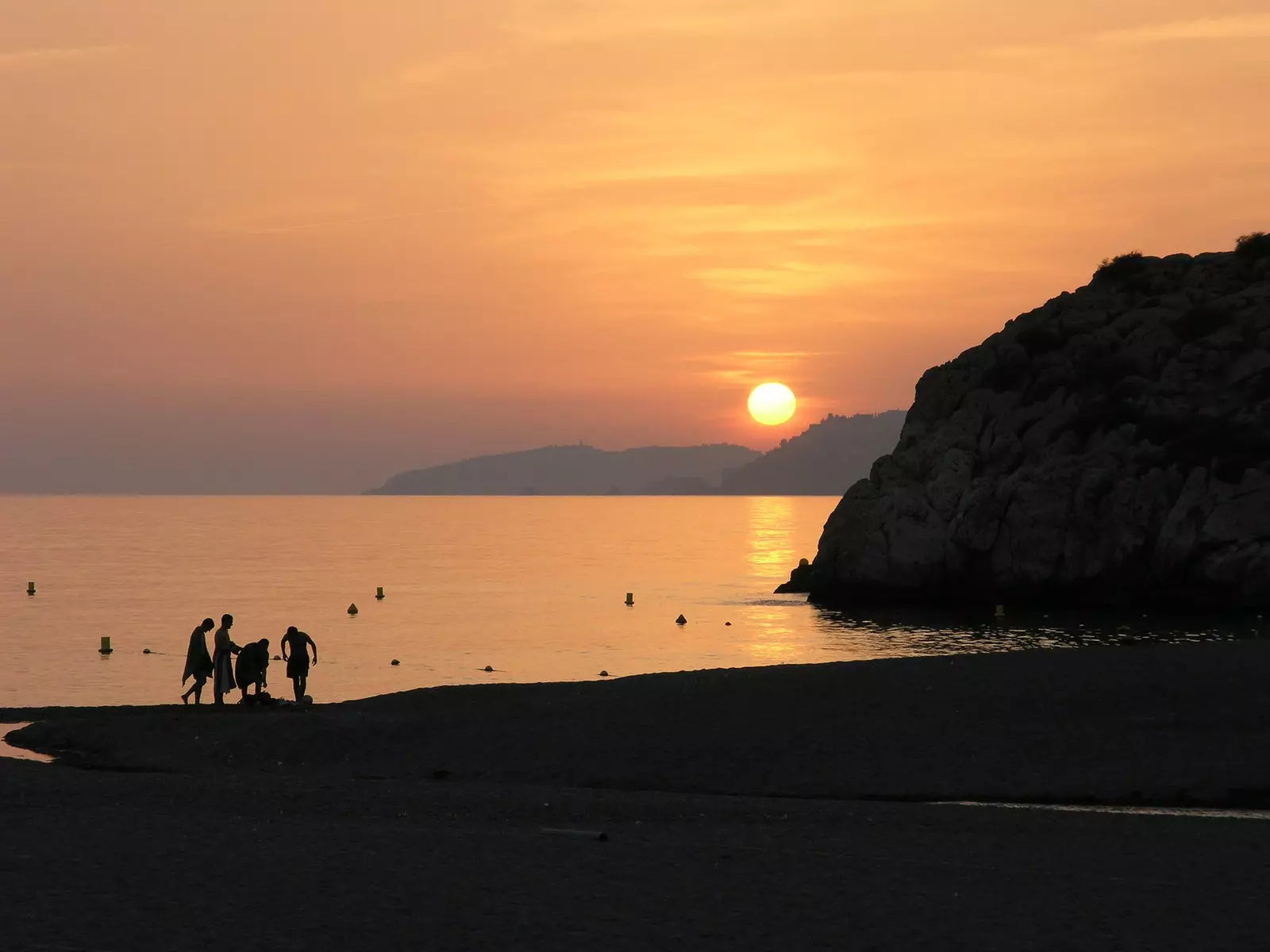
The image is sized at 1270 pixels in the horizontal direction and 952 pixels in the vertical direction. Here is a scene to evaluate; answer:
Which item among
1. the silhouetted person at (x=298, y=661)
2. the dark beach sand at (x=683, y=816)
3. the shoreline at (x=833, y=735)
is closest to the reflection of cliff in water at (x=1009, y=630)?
the shoreline at (x=833, y=735)

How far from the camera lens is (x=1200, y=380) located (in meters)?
82.9

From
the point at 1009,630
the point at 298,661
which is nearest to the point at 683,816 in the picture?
the point at 298,661

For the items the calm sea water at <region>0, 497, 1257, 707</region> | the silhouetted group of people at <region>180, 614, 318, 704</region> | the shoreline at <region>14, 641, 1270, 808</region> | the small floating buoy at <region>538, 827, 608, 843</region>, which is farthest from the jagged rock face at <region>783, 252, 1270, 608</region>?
the small floating buoy at <region>538, 827, 608, 843</region>

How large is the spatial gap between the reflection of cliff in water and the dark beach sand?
1045 inches

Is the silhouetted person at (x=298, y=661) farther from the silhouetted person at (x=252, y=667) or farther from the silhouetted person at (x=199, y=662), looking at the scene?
the silhouetted person at (x=199, y=662)

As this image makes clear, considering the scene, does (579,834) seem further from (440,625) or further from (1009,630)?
(440,625)

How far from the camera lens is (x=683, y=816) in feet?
62.0

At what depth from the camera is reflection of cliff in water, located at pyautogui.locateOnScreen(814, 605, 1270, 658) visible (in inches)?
2330

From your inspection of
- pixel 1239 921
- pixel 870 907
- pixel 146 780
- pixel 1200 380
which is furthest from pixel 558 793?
pixel 1200 380

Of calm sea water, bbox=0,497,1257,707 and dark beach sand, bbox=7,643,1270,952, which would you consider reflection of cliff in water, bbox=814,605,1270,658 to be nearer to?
calm sea water, bbox=0,497,1257,707

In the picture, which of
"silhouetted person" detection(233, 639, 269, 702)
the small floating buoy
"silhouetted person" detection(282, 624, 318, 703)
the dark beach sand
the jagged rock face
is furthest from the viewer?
the jagged rock face

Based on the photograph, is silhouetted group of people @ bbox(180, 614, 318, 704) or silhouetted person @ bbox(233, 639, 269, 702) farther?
silhouetted person @ bbox(233, 639, 269, 702)

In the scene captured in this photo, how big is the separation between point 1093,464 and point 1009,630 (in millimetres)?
18279

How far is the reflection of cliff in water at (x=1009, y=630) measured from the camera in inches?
2330
